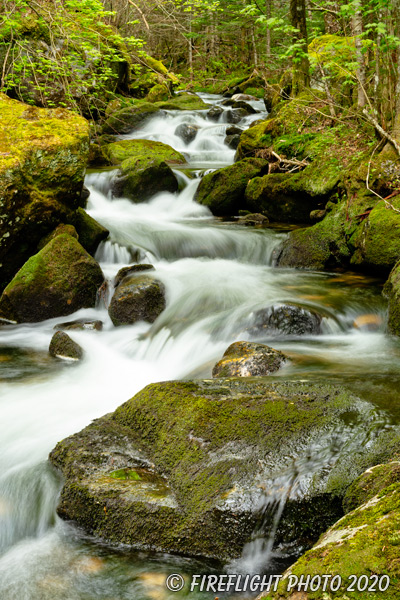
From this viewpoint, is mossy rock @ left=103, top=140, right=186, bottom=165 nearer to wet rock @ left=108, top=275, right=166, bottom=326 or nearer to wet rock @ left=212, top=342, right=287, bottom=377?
wet rock @ left=108, top=275, right=166, bottom=326

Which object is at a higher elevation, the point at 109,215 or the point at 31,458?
the point at 109,215

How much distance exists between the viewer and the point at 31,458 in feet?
12.7

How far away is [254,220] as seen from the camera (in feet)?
35.1

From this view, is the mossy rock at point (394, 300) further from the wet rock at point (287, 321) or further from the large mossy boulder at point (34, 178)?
the large mossy boulder at point (34, 178)

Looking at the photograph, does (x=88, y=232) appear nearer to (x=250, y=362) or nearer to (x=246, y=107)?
(x=250, y=362)

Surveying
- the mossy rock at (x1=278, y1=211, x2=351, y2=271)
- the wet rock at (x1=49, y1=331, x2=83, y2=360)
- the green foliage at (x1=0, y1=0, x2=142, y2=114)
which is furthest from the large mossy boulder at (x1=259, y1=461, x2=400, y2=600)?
the mossy rock at (x1=278, y1=211, x2=351, y2=271)

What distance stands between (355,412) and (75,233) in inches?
240

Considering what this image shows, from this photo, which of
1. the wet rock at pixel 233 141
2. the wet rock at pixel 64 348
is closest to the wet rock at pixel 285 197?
the wet rock at pixel 233 141

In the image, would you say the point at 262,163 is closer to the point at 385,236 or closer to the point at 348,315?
the point at 385,236

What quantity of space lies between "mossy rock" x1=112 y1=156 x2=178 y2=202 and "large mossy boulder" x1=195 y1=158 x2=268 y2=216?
1104 mm

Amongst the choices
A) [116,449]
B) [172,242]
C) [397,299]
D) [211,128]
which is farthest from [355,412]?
[211,128]

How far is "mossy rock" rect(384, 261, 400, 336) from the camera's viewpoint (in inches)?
220

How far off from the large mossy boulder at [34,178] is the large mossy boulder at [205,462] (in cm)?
480

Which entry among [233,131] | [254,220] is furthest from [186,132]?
[254,220]
